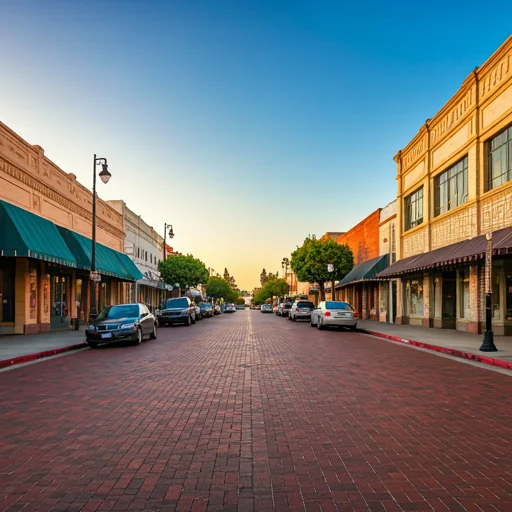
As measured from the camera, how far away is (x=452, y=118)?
26.3m

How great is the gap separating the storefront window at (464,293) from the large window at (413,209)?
21.8 ft

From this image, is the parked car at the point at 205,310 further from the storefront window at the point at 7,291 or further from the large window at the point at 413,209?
the storefront window at the point at 7,291

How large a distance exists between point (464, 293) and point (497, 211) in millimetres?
5481

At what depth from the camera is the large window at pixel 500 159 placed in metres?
20.5

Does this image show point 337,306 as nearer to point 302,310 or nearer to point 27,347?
point 302,310

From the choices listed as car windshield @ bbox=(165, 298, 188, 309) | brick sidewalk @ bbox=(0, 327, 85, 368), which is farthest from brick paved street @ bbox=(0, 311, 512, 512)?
car windshield @ bbox=(165, 298, 188, 309)

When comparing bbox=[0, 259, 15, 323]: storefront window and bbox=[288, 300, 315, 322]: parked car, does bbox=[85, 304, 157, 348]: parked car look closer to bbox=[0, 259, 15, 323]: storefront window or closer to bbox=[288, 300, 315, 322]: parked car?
bbox=[0, 259, 15, 323]: storefront window

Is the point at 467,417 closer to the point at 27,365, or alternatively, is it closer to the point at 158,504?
the point at 158,504

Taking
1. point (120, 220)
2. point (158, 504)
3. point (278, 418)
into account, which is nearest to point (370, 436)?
point (278, 418)

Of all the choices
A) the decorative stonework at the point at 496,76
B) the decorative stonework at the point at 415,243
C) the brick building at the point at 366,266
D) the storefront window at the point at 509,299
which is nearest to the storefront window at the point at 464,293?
the storefront window at the point at 509,299

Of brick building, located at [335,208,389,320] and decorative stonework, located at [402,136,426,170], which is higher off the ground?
decorative stonework, located at [402,136,426,170]

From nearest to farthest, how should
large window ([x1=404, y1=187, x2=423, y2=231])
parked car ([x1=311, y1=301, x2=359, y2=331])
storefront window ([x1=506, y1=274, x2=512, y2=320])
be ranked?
storefront window ([x1=506, y1=274, x2=512, y2=320])
parked car ([x1=311, y1=301, x2=359, y2=331])
large window ([x1=404, y1=187, x2=423, y2=231])

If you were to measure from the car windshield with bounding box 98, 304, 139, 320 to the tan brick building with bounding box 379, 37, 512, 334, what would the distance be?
494 inches

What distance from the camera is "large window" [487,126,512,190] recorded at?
20547 mm
